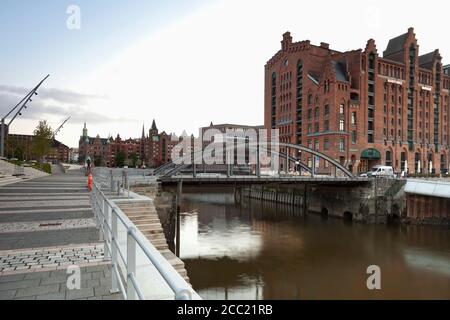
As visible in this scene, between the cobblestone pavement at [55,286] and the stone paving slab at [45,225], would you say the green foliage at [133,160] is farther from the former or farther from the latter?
the cobblestone pavement at [55,286]

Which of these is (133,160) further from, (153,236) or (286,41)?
(153,236)

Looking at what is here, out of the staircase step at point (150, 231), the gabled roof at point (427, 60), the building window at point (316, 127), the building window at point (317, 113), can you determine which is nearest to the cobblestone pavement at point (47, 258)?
the staircase step at point (150, 231)

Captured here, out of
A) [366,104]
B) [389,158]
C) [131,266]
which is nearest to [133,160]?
[366,104]

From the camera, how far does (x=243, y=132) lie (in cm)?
12381

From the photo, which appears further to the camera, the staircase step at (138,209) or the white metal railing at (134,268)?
the staircase step at (138,209)

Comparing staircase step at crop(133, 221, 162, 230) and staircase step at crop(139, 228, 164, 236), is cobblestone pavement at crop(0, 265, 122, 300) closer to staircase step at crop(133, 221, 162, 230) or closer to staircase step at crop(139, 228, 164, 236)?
staircase step at crop(139, 228, 164, 236)

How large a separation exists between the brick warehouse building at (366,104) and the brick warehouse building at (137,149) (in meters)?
75.2

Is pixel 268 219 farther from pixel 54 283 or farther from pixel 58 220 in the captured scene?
pixel 54 283

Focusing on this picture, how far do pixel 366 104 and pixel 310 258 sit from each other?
142 ft

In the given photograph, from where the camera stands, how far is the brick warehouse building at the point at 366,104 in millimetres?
53312

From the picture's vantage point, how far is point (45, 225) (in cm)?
979

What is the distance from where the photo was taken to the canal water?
15211 millimetres
